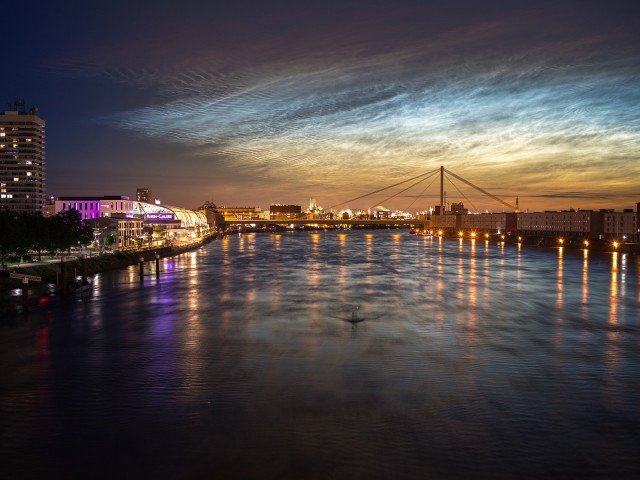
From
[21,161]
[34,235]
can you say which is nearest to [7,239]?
[34,235]

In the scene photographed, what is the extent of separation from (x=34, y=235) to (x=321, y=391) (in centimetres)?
3111

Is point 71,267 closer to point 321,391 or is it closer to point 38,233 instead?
point 38,233

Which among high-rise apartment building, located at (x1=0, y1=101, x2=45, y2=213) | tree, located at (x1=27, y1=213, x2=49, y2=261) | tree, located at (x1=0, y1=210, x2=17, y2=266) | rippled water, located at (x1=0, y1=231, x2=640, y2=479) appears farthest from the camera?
high-rise apartment building, located at (x1=0, y1=101, x2=45, y2=213)

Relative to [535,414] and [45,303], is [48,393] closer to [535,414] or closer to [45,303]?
[535,414]

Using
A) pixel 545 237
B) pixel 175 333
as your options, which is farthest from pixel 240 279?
pixel 545 237

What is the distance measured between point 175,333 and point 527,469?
Result: 12.9m

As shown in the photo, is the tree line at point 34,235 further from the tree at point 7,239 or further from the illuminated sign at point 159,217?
the illuminated sign at point 159,217

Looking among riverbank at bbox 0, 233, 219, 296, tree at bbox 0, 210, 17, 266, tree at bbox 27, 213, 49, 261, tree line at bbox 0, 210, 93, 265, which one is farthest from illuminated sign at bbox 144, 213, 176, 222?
tree at bbox 0, 210, 17, 266

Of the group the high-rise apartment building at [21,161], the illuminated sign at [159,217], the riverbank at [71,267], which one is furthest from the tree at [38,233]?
the high-rise apartment building at [21,161]

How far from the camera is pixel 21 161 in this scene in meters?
145

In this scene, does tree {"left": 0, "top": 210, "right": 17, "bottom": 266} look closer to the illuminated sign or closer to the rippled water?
the rippled water

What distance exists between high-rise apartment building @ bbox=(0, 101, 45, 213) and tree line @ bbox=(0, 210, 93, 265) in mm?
112866

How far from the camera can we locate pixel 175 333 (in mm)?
17562

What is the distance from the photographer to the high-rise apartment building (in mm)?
142125
